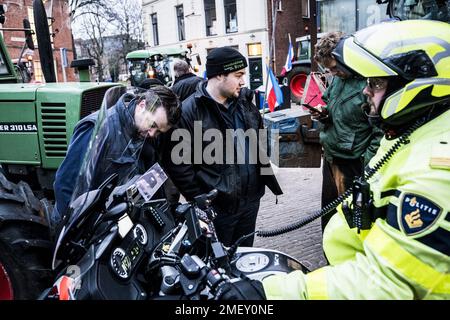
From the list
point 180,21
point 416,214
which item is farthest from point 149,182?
point 180,21

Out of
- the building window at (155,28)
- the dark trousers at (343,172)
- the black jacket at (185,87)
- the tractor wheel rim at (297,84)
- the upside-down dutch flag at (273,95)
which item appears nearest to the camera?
the dark trousers at (343,172)

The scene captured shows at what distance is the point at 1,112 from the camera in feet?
15.2

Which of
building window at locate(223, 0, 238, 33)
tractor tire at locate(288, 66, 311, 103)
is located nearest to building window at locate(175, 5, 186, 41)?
building window at locate(223, 0, 238, 33)

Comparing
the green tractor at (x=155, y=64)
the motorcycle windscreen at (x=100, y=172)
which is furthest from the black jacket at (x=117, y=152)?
the green tractor at (x=155, y=64)

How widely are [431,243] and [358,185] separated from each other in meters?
0.40

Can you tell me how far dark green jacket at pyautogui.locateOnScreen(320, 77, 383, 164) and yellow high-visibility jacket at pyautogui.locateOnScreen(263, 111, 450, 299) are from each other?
6.59 feet

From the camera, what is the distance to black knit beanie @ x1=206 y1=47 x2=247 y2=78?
3164mm

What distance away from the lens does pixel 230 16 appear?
27609 mm

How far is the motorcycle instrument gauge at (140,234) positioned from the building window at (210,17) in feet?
92.5

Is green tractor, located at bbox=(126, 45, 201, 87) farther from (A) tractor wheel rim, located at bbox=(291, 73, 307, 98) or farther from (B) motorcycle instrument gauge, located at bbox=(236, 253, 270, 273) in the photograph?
(B) motorcycle instrument gauge, located at bbox=(236, 253, 270, 273)

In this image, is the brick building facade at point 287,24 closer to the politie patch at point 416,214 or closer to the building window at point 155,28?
the building window at point 155,28

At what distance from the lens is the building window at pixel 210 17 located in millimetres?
28672
